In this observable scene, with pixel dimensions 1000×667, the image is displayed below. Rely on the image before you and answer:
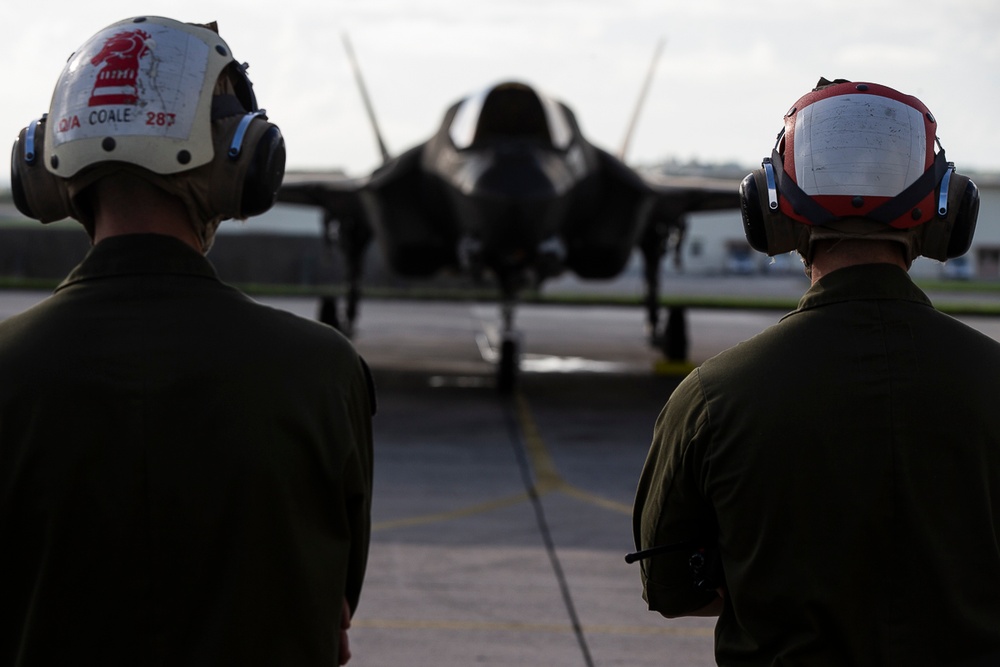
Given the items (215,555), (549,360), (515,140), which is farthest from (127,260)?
(549,360)

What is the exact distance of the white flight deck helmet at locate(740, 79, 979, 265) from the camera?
7.55 ft

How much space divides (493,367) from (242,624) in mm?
15688

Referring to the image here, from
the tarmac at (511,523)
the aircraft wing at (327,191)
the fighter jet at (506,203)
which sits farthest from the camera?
the aircraft wing at (327,191)

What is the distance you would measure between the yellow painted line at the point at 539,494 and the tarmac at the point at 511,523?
0.02 metres

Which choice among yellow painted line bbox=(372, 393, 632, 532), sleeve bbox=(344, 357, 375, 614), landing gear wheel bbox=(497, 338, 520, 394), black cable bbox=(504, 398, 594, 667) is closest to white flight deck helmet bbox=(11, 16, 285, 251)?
sleeve bbox=(344, 357, 375, 614)

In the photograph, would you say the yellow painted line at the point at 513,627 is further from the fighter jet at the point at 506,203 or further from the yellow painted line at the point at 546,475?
the fighter jet at the point at 506,203

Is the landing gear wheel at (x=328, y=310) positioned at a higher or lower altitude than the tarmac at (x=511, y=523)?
lower

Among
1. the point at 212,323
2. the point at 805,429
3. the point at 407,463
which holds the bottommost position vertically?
the point at 407,463

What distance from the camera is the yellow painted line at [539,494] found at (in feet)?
25.6

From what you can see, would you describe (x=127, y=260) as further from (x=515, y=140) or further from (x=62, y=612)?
(x=515, y=140)

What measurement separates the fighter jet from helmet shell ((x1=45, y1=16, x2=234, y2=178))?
917 cm

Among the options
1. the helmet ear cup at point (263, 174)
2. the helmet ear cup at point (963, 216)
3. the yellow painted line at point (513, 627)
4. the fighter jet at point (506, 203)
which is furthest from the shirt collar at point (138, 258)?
the fighter jet at point (506, 203)

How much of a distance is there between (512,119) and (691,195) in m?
3.73

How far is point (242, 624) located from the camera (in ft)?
6.93
